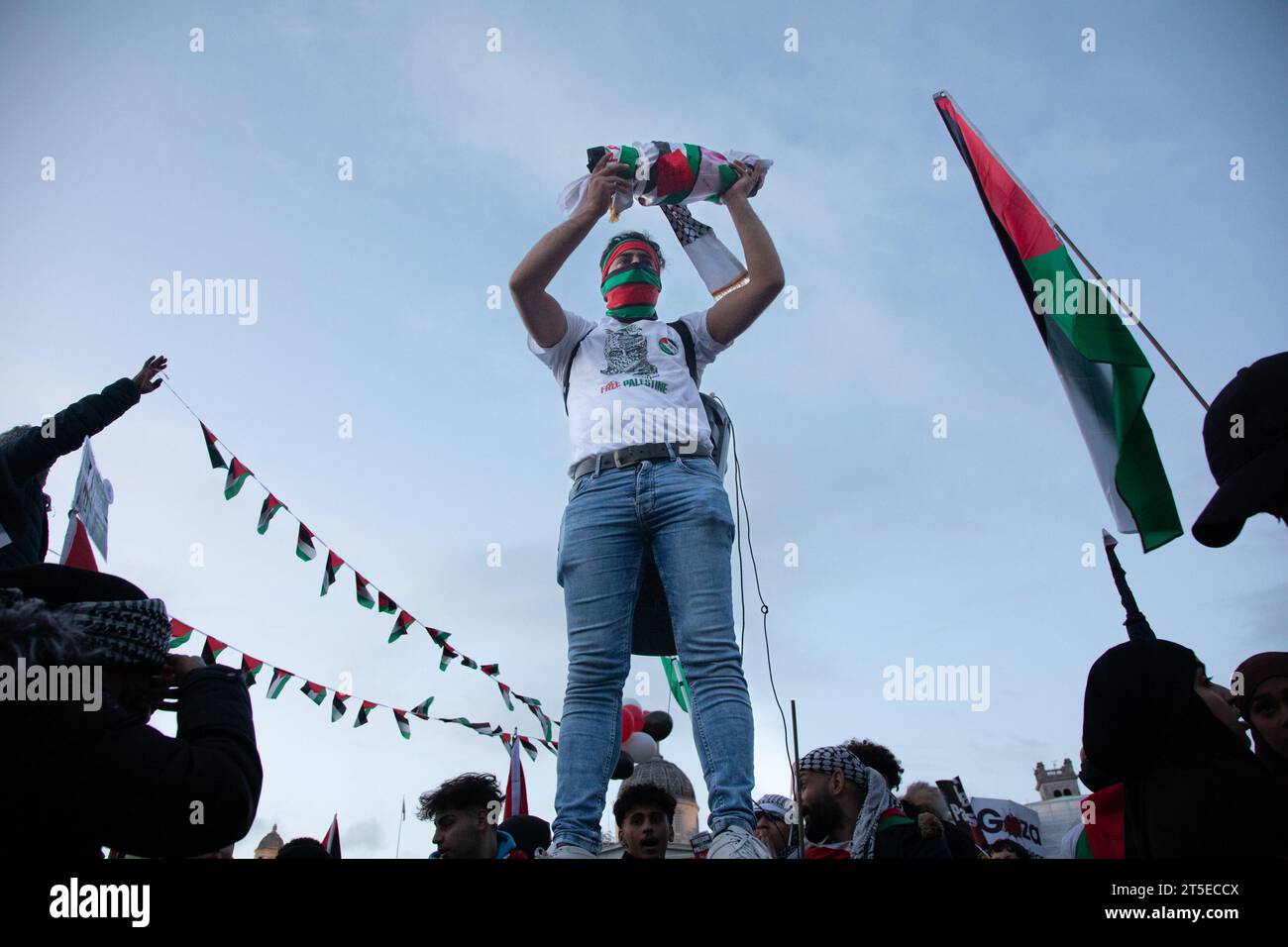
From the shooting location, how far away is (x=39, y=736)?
5.99 feet

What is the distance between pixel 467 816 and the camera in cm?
Answer: 468

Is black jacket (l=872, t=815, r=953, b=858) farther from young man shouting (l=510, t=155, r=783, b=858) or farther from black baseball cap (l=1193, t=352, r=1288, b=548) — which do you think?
black baseball cap (l=1193, t=352, r=1288, b=548)

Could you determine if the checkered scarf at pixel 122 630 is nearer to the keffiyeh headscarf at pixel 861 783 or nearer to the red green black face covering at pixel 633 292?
the red green black face covering at pixel 633 292

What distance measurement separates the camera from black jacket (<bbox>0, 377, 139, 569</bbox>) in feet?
12.6

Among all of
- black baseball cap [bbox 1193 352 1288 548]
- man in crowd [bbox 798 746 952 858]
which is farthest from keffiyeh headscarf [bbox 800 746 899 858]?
black baseball cap [bbox 1193 352 1288 548]

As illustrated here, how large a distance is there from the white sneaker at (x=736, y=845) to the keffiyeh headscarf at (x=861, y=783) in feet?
6.14

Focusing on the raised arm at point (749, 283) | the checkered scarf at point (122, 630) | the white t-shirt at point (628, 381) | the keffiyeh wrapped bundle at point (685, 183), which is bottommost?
the checkered scarf at point (122, 630)

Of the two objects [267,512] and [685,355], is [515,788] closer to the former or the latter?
[267,512]

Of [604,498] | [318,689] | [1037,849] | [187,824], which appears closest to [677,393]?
[604,498]

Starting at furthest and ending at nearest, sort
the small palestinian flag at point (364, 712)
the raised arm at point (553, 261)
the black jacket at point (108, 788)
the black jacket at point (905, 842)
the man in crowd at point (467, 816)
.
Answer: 1. the small palestinian flag at point (364, 712)
2. the man in crowd at point (467, 816)
3. the black jacket at point (905, 842)
4. the raised arm at point (553, 261)
5. the black jacket at point (108, 788)

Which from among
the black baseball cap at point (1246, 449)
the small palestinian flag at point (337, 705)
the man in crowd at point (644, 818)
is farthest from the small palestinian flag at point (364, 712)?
the black baseball cap at point (1246, 449)

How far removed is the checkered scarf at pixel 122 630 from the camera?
2023 millimetres

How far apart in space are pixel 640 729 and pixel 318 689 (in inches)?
168

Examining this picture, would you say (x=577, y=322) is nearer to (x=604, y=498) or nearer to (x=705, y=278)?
(x=705, y=278)
